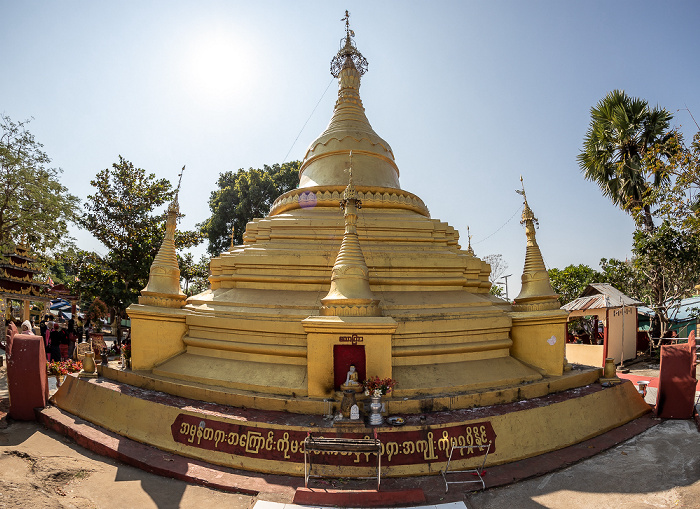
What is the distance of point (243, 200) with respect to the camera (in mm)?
35156

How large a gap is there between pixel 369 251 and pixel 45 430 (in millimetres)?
8644

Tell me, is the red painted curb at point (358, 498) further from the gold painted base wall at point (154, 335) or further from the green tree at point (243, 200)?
the green tree at point (243, 200)

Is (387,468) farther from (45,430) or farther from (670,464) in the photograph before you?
(45,430)

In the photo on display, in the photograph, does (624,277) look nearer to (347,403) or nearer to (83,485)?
(347,403)

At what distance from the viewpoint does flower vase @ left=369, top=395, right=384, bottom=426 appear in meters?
7.22

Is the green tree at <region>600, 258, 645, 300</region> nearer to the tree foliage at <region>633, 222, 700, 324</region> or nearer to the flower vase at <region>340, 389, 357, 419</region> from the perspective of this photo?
the tree foliage at <region>633, 222, 700, 324</region>

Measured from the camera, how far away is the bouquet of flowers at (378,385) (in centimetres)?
758

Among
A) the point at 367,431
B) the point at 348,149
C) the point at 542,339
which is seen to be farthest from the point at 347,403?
the point at 348,149

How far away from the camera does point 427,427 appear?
7.03 meters

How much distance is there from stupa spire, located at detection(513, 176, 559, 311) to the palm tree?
11322mm

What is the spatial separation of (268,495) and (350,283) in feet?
13.9

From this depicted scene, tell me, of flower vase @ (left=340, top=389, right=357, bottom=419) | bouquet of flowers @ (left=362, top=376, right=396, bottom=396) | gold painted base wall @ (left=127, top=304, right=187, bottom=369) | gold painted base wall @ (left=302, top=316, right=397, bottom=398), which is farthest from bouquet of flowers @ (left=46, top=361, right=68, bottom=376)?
bouquet of flowers @ (left=362, top=376, right=396, bottom=396)

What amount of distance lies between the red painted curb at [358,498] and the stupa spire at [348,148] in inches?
386

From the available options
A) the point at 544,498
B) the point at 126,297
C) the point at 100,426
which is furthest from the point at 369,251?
the point at 126,297
